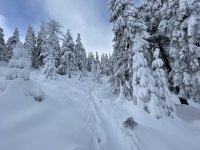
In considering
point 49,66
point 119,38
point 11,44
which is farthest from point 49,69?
point 11,44

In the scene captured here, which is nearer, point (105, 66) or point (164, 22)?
point (164, 22)

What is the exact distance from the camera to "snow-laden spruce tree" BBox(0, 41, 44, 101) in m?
5.69

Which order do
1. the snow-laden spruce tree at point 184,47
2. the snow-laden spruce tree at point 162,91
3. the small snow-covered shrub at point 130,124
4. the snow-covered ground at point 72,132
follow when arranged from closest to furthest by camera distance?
the snow-covered ground at point 72,132 < the small snow-covered shrub at point 130,124 < the snow-laden spruce tree at point 162,91 < the snow-laden spruce tree at point 184,47

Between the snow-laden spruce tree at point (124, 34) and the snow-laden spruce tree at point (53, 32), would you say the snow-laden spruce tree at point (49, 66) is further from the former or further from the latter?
the snow-laden spruce tree at point (124, 34)

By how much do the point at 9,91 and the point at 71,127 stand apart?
373 cm

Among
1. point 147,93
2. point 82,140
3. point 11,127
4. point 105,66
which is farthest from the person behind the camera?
point 105,66

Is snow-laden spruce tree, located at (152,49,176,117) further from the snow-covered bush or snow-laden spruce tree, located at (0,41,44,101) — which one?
the snow-covered bush

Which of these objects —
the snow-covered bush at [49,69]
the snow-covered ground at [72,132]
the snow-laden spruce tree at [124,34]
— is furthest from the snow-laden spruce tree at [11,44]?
the snow-covered ground at [72,132]

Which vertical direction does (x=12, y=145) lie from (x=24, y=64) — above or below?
below

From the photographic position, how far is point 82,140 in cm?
389

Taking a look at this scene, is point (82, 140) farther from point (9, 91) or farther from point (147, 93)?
point (147, 93)

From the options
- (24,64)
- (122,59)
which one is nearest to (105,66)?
(122,59)

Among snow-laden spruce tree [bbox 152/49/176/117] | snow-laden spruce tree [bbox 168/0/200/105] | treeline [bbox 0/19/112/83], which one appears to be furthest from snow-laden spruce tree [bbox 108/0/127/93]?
treeline [bbox 0/19/112/83]

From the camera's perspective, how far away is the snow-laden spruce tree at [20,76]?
5695mm
